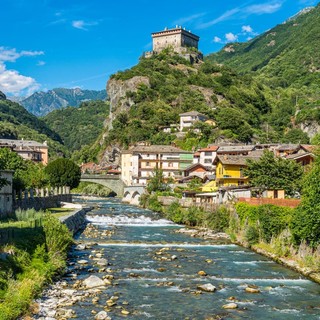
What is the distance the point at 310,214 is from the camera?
112 ft

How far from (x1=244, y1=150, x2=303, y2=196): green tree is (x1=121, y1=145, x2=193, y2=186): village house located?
57210 millimetres

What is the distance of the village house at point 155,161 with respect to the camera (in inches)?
4663

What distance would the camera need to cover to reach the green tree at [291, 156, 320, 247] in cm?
3384

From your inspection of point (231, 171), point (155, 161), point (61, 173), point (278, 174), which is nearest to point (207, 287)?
point (278, 174)

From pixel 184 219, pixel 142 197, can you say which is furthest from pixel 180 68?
pixel 184 219

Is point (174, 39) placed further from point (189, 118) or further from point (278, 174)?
point (278, 174)

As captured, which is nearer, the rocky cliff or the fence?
the fence

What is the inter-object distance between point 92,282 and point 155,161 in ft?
297

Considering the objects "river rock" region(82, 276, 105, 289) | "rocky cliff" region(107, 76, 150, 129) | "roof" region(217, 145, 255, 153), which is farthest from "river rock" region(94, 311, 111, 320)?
"rocky cliff" region(107, 76, 150, 129)

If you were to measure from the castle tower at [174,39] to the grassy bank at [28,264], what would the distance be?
527ft

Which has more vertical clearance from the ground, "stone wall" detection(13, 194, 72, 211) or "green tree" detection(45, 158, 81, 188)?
"green tree" detection(45, 158, 81, 188)

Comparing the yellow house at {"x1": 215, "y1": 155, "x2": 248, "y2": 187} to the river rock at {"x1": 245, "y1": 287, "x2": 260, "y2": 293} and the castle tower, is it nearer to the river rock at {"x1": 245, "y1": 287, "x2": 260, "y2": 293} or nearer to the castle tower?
the river rock at {"x1": 245, "y1": 287, "x2": 260, "y2": 293}

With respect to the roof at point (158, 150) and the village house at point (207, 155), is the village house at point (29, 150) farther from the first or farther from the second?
the village house at point (207, 155)

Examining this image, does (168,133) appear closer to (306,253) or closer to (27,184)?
(27,184)
